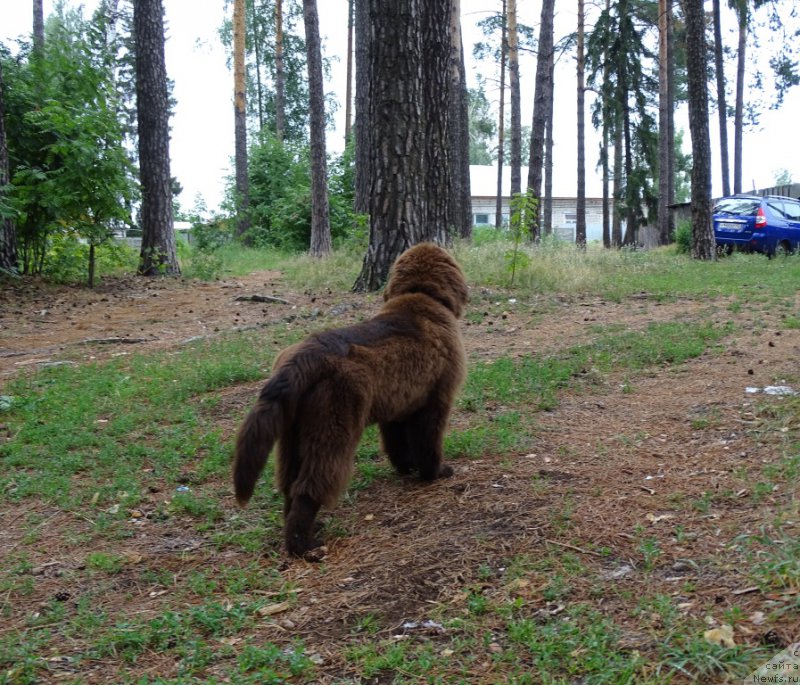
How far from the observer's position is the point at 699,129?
17484mm

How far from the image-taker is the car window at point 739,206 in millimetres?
18984

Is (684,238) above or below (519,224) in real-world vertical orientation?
above

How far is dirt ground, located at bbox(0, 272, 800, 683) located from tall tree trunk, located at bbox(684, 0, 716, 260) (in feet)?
33.0

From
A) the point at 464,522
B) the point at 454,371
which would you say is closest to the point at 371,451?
the point at 454,371

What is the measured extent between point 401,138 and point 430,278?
17.0 feet

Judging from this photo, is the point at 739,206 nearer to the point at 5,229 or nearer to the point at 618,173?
the point at 618,173

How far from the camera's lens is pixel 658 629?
9.12 ft

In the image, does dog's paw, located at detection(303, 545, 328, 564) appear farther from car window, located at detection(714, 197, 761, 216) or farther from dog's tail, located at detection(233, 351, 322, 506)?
car window, located at detection(714, 197, 761, 216)

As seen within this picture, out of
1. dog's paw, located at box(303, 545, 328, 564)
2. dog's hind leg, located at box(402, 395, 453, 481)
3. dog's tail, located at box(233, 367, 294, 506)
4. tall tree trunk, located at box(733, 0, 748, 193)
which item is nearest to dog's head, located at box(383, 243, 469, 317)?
dog's hind leg, located at box(402, 395, 453, 481)

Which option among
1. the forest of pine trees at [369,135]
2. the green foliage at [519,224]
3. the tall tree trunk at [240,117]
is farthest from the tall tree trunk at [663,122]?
the green foliage at [519,224]

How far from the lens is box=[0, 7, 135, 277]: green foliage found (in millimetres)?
12391

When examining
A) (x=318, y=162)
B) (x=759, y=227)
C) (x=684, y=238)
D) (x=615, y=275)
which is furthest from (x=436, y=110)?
(x=684, y=238)

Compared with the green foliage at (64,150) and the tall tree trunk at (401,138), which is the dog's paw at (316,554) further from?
the green foliage at (64,150)

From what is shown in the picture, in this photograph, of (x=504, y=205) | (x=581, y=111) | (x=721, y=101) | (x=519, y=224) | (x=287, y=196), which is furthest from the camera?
(x=504, y=205)
